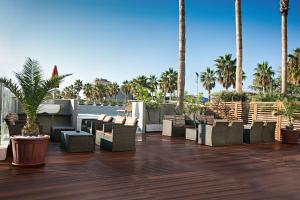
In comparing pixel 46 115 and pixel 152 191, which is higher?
pixel 46 115

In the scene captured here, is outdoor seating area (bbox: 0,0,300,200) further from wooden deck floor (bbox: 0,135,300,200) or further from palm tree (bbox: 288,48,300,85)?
palm tree (bbox: 288,48,300,85)

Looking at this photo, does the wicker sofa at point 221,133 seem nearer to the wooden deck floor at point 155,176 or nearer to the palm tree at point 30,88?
the wooden deck floor at point 155,176

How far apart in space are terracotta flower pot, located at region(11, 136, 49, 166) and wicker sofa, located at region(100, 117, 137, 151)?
209 cm

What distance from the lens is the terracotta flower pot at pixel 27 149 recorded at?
5371mm

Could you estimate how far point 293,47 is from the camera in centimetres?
2742

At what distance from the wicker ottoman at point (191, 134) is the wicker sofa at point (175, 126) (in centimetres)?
→ 84

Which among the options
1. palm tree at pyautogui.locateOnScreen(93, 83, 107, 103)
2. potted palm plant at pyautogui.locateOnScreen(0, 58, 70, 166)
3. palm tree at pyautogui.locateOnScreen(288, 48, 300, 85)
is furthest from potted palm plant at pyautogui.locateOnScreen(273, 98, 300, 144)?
palm tree at pyautogui.locateOnScreen(93, 83, 107, 103)

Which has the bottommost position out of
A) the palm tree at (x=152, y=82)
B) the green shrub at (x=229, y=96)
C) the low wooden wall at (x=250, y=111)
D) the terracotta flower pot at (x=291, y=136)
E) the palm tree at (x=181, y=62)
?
the terracotta flower pot at (x=291, y=136)

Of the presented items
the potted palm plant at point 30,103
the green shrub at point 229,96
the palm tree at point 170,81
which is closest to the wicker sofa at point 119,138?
the potted palm plant at point 30,103

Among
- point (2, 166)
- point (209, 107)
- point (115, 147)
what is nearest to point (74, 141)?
point (115, 147)

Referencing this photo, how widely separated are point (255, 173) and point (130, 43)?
911 inches

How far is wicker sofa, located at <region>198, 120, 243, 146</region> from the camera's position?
8.95 metres

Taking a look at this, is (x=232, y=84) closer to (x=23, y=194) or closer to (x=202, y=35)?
(x=202, y=35)

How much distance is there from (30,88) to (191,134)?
20.0ft
